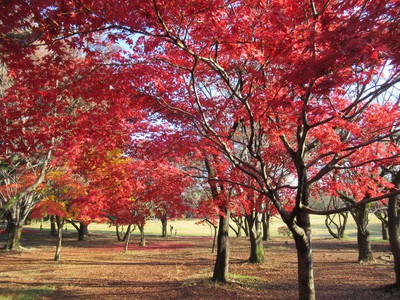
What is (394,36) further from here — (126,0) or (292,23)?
(126,0)

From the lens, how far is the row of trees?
14.3ft

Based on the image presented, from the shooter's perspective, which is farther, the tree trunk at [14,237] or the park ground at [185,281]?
the tree trunk at [14,237]

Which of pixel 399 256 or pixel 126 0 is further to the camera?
pixel 399 256

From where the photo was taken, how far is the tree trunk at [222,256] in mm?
9969

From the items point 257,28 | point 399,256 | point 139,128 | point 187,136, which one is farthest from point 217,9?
point 399,256

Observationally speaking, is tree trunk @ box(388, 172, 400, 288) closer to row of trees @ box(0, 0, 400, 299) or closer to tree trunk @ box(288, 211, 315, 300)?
row of trees @ box(0, 0, 400, 299)

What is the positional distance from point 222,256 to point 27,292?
6.21 meters

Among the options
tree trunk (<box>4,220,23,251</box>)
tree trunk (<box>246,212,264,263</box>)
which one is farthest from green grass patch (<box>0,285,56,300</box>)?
tree trunk (<box>4,220,23,251</box>)

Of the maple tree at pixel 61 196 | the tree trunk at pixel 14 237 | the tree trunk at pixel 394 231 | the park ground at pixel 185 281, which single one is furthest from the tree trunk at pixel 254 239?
the tree trunk at pixel 14 237

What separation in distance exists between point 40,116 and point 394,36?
7.03m

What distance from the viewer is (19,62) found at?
5418mm

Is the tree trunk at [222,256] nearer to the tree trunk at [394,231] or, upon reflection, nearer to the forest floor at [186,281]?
the forest floor at [186,281]

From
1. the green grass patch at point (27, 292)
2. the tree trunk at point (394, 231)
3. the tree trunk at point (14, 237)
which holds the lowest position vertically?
the green grass patch at point (27, 292)

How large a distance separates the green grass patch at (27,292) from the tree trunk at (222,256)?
17.4 ft
